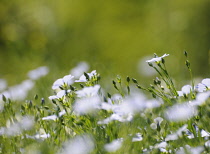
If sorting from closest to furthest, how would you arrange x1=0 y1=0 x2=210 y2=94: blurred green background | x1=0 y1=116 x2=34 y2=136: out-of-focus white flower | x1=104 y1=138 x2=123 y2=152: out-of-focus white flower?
x1=104 y1=138 x2=123 y2=152: out-of-focus white flower < x1=0 y1=116 x2=34 y2=136: out-of-focus white flower < x1=0 y1=0 x2=210 y2=94: blurred green background

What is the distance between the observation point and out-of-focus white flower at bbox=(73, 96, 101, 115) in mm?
1399

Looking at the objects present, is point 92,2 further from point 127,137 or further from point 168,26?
point 127,137

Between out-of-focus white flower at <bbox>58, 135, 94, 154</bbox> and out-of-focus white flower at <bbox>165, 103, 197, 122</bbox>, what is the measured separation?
0.30 meters

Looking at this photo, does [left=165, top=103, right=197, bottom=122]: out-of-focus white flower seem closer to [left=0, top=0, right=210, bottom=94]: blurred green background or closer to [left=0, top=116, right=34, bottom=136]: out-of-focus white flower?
[left=0, top=116, right=34, bottom=136]: out-of-focus white flower

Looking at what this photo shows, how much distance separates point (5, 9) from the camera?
6723 mm

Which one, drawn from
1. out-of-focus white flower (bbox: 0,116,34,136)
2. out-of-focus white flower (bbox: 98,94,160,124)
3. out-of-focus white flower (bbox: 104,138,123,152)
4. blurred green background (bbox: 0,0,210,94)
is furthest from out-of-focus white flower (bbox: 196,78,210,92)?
blurred green background (bbox: 0,0,210,94)

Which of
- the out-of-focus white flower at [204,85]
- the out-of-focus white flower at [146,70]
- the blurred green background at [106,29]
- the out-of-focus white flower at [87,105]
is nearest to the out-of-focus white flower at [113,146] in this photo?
the out-of-focus white flower at [87,105]

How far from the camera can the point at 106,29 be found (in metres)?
6.81

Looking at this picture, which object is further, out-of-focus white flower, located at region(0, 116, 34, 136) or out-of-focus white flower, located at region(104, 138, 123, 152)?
out-of-focus white flower, located at region(0, 116, 34, 136)

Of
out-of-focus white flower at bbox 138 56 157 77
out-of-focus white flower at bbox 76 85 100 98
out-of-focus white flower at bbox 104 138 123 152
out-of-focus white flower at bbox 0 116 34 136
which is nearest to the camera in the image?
out-of-focus white flower at bbox 104 138 123 152

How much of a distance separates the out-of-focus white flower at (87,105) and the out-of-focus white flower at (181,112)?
0.25 m

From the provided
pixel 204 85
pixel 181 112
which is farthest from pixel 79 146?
pixel 204 85

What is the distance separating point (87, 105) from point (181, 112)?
33 cm

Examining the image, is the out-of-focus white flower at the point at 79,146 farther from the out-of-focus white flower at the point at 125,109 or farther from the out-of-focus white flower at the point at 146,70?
the out-of-focus white flower at the point at 146,70
